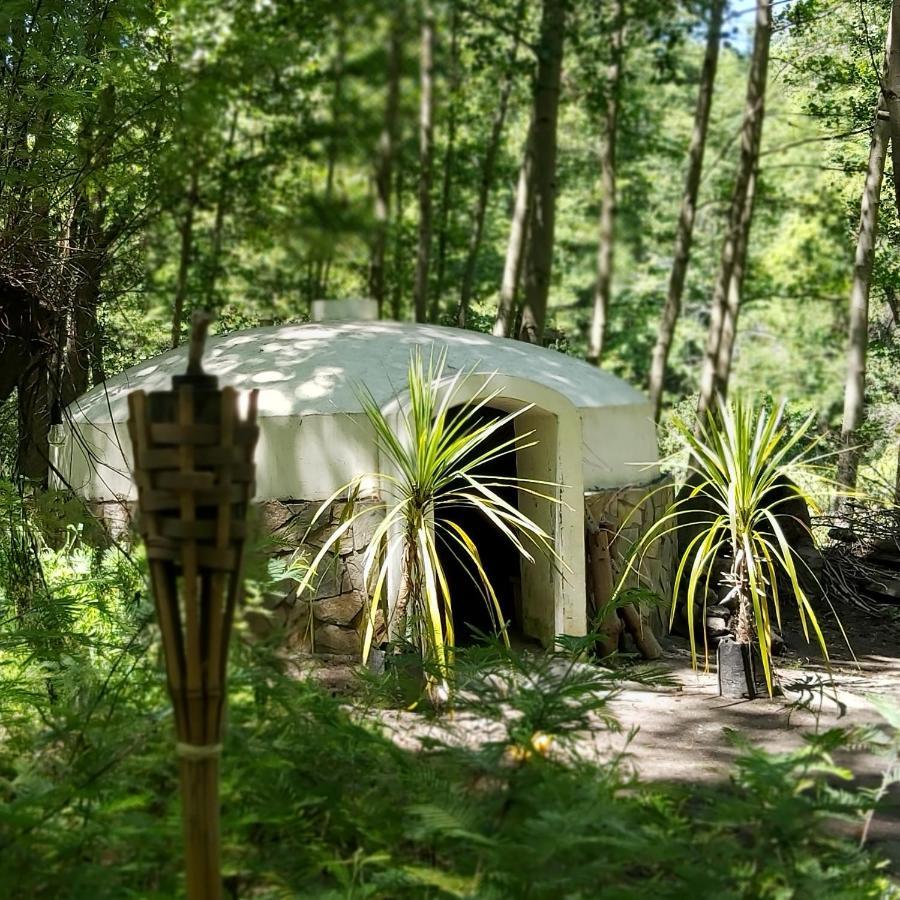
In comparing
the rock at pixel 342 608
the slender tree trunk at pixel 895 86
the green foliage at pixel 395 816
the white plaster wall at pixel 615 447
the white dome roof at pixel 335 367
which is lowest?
the green foliage at pixel 395 816

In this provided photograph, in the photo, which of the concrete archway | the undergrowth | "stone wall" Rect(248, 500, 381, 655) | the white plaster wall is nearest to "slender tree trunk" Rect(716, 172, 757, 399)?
the white plaster wall

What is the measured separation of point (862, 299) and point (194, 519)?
10.0m

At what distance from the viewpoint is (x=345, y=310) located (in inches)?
328

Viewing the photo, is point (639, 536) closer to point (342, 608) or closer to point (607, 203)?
point (342, 608)

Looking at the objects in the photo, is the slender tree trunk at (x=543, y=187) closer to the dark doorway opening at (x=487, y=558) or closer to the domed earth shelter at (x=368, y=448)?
the dark doorway opening at (x=487, y=558)

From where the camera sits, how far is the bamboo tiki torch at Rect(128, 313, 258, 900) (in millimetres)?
2463

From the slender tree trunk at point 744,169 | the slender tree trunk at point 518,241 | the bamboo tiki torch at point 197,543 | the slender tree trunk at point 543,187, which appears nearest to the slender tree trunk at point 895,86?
the bamboo tiki torch at point 197,543

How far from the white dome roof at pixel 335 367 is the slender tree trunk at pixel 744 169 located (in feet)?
20.4

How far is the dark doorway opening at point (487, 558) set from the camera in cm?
763

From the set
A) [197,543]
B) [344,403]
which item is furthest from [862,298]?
[197,543]

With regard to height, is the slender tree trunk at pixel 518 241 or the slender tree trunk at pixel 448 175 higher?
the slender tree trunk at pixel 448 175

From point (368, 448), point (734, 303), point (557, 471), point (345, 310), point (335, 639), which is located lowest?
point (335, 639)

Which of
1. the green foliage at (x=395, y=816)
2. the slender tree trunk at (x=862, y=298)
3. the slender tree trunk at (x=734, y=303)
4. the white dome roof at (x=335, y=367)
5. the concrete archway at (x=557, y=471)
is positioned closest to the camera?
the green foliage at (x=395, y=816)

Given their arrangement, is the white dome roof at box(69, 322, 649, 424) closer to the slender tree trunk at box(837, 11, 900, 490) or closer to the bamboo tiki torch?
the slender tree trunk at box(837, 11, 900, 490)
